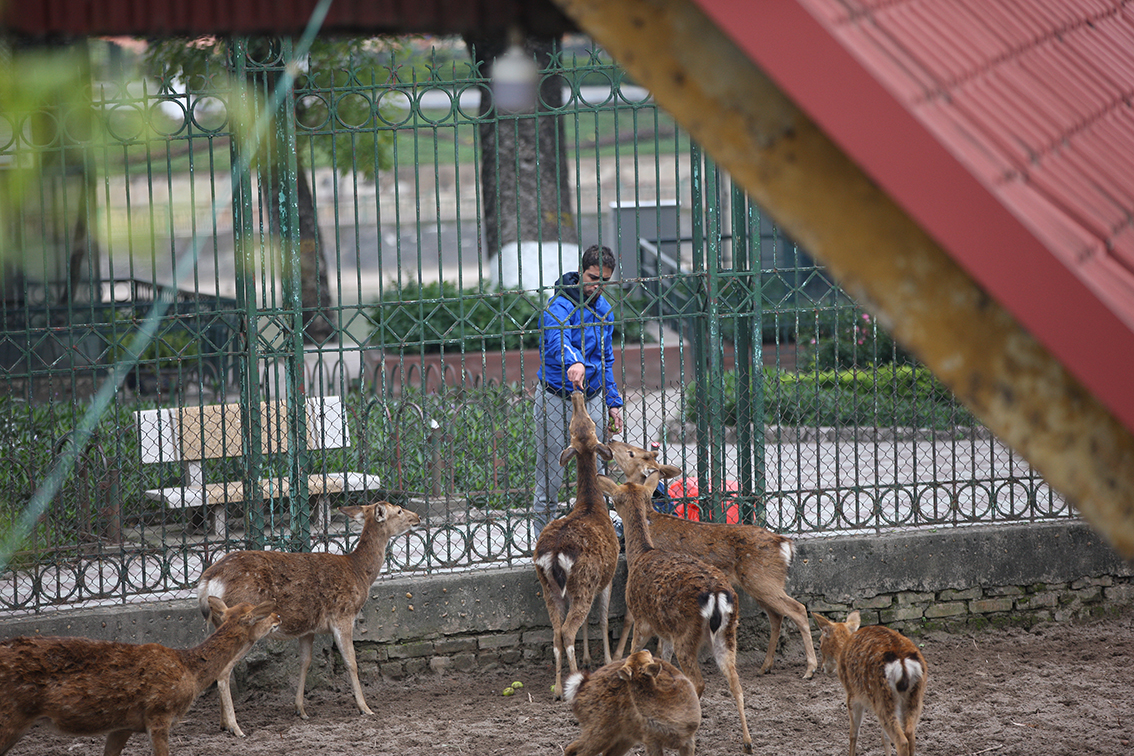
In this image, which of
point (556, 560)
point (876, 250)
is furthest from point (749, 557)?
point (876, 250)

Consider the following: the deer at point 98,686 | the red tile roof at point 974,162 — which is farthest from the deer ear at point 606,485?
the red tile roof at point 974,162

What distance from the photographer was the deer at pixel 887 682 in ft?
17.7

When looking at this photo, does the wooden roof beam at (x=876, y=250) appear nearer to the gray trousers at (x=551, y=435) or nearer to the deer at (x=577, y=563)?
the deer at (x=577, y=563)

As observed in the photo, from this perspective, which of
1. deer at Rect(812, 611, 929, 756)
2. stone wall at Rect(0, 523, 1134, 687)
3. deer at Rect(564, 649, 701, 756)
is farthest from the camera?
stone wall at Rect(0, 523, 1134, 687)

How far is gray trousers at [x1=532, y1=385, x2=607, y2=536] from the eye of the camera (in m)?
8.04

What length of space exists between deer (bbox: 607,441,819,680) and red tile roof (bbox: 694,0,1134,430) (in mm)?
5392

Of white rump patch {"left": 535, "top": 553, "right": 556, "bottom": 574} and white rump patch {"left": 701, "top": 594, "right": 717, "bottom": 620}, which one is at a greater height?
white rump patch {"left": 535, "top": 553, "right": 556, "bottom": 574}

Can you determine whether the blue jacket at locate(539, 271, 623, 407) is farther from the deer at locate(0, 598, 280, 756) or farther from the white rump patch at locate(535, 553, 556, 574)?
the deer at locate(0, 598, 280, 756)

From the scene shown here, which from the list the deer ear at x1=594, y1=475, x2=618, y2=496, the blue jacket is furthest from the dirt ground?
the blue jacket

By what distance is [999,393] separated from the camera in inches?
70.9

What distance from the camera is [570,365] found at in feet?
26.4

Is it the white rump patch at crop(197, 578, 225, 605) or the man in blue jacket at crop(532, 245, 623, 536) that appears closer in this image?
the white rump patch at crop(197, 578, 225, 605)

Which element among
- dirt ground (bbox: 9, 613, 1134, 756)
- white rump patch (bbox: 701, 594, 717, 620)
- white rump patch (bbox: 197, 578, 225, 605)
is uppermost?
white rump patch (bbox: 197, 578, 225, 605)

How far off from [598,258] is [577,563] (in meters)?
2.18
